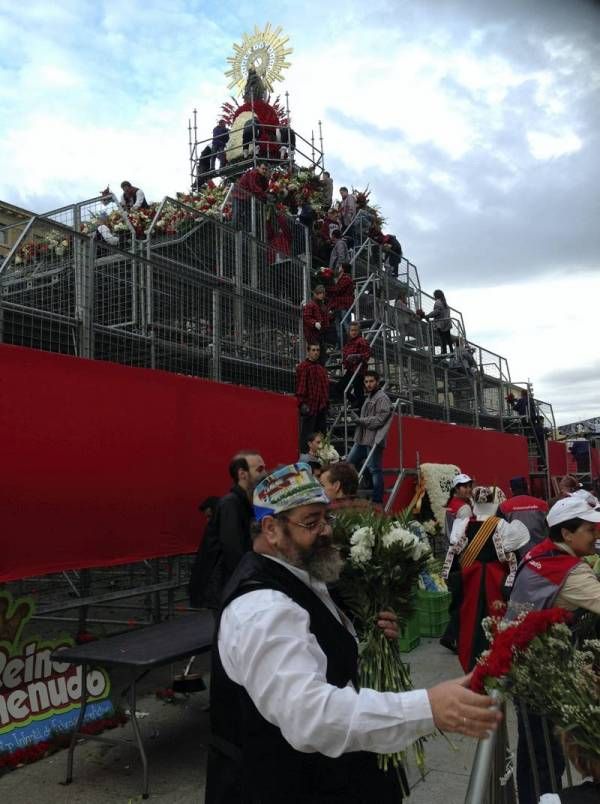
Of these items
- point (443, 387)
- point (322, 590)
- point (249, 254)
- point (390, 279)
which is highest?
point (390, 279)

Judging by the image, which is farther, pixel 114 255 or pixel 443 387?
pixel 443 387

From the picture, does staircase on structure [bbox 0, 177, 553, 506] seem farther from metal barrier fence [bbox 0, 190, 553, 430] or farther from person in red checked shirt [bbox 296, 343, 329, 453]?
person in red checked shirt [bbox 296, 343, 329, 453]

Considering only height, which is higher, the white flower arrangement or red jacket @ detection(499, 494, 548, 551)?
the white flower arrangement

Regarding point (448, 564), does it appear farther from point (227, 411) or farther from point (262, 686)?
point (262, 686)

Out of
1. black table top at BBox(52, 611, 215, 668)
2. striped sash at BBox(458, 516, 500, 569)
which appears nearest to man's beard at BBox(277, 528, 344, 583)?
black table top at BBox(52, 611, 215, 668)

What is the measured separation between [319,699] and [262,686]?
17cm

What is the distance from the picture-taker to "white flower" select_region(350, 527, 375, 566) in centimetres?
333

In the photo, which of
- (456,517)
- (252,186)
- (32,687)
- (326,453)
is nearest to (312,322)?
(326,453)

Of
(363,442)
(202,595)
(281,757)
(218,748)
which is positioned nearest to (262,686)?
(281,757)

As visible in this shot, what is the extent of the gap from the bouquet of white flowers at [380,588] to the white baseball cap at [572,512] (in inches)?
37.8

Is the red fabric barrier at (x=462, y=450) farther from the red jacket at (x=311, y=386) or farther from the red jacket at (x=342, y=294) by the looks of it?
the red jacket at (x=342, y=294)

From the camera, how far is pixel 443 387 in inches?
627

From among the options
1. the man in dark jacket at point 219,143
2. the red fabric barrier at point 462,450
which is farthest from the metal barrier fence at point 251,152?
the red fabric barrier at point 462,450

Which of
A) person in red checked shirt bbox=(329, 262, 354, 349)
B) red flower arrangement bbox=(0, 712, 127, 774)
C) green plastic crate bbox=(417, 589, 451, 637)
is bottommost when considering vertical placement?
red flower arrangement bbox=(0, 712, 127, 774)
